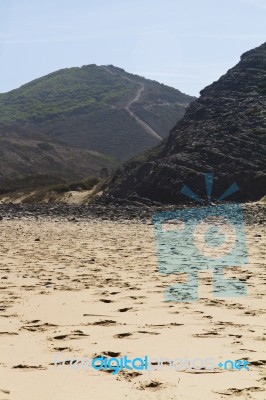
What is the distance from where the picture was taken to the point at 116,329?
4.61m

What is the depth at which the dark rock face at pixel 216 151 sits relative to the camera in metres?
30.9

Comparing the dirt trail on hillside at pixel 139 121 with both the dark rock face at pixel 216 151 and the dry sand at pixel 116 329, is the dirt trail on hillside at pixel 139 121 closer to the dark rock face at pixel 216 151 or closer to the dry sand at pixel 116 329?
the dark rock face at pixel 216 151

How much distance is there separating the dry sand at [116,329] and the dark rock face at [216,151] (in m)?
21.1

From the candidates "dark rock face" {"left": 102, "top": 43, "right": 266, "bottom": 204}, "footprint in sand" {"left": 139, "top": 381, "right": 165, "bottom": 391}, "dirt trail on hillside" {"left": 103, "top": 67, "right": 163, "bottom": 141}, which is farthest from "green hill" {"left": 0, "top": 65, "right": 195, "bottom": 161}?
"footprint in sand" {"left": 139, "top": 381, "right": 165, "bottom": 391}

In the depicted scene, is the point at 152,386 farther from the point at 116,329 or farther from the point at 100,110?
the point at 100,110

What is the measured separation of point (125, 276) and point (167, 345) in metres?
4.10

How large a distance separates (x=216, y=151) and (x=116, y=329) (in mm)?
29303

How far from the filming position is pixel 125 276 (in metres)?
8.08

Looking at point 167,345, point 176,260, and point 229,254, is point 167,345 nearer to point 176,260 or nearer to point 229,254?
point 176,260

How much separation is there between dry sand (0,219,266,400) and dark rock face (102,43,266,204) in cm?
2106

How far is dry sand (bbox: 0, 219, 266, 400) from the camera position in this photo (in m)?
3.04

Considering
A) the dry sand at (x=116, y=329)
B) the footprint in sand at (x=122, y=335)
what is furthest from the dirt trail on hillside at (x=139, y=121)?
the footprint in sand at (x=122, y=335)

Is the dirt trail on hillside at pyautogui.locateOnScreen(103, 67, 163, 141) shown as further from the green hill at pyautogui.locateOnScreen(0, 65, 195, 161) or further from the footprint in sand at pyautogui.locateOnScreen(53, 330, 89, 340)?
the footprint in sand at pyautogui.locateOnScreen(53, 330, 89, 340)

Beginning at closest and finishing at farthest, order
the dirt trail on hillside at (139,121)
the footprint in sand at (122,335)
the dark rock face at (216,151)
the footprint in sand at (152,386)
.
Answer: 1. the footprint in sand at (152,386)
2. the footprint in sand at (122,335)
3. the dark rock face at (216,151)
4. the dirt trail on hillside at (139,121)
